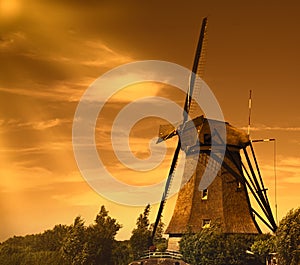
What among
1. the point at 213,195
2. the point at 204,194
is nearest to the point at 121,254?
the point at 204,194

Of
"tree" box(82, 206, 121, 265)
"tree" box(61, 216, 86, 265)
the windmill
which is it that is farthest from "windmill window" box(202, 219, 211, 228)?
"tree" box(61, 216, 86, 265)

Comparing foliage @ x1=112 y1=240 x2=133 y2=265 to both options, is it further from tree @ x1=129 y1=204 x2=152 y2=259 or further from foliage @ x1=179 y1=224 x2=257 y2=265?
foliage @ x1=179 y1=224 x2=257 y2=265

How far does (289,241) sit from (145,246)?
14900mm

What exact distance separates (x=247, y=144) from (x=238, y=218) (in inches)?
242

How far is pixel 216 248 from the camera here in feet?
132

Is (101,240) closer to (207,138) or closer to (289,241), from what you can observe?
(207,138)

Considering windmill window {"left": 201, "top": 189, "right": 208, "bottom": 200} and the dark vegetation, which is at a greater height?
windmill window {"left": 201, "top": 189, "right": 208, "bottom": 200}

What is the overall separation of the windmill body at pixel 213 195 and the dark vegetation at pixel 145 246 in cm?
156

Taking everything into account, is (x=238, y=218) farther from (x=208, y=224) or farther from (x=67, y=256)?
(x=67, y=256)

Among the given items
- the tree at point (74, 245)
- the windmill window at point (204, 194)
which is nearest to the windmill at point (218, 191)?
the windmill window at point (204, 194)

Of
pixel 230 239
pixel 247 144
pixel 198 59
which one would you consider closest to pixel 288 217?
pixel 230 239

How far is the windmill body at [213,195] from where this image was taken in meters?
42.9

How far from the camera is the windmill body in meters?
42.9

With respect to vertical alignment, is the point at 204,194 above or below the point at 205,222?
above
